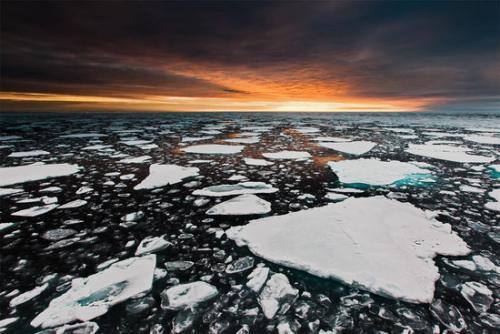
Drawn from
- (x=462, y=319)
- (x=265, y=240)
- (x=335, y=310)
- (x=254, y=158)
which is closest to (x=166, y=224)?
(x=265, y=240)

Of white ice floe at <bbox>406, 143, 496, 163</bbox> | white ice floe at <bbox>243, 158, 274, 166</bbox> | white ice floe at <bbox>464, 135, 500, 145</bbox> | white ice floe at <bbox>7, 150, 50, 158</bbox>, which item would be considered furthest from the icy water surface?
white ice floe at <bbox>464, 135, 500, 145</bbox>

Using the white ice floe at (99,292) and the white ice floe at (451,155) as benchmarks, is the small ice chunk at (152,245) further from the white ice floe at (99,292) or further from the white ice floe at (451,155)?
the white ice floe at (451,155)

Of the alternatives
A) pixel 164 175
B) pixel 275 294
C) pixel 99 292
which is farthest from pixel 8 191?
pixel 275 294

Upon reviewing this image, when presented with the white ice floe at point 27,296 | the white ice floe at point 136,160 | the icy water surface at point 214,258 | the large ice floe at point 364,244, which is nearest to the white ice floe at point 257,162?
the icy water surface at point 214,258

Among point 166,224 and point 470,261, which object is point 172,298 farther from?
point 470,261

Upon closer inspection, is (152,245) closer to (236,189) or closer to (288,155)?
(236,189)

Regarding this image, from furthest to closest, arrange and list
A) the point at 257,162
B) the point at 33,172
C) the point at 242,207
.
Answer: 1. the point at 257,162
2. the point at 33,172
3. the point at 242,207

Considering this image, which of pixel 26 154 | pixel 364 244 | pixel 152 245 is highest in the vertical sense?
pixel 364 244
